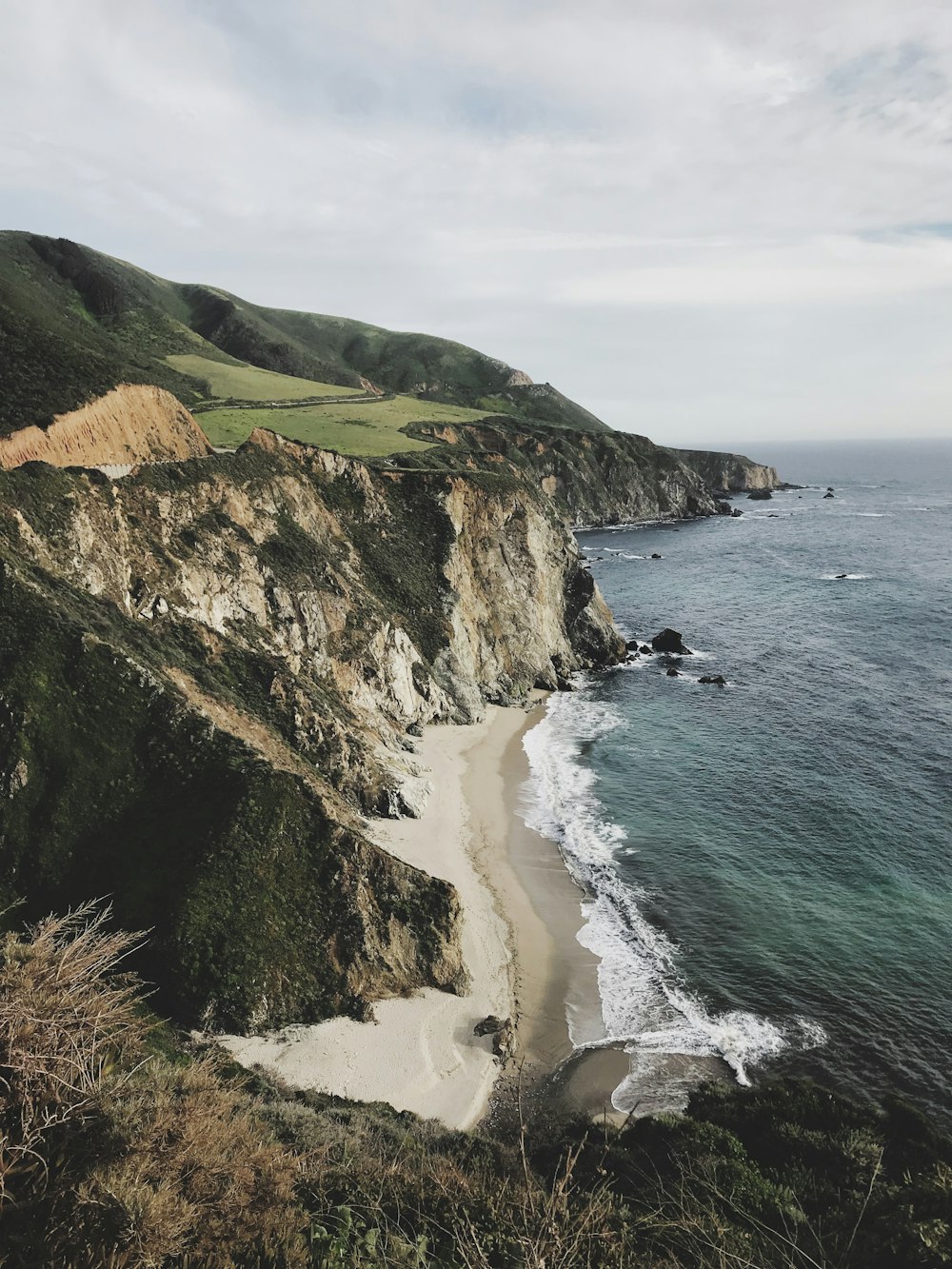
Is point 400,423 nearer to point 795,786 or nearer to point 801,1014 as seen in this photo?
point 795,786

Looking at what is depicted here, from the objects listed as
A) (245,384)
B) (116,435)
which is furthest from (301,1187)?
(245,384)

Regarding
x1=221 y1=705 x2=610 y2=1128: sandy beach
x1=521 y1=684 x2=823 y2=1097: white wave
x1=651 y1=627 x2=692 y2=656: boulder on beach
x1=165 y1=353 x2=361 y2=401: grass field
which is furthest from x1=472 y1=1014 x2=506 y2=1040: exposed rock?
x1=165 y1=353 x2=361 y2=401: grass field

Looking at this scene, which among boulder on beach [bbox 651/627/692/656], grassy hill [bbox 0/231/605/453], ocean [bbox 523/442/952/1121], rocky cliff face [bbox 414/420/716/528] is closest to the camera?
ocean [bbox 523/442/952/1121]

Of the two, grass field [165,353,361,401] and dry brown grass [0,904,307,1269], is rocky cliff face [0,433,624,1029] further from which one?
grass field [165,353,361,401]

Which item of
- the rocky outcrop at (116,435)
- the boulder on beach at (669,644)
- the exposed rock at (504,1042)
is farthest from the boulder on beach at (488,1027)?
the boulder on beach at (669,644)

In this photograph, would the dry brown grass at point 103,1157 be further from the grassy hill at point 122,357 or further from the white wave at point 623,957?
the grassy hill at point 122,357

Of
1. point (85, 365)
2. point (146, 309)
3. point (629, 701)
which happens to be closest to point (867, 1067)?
point (629, 701)
